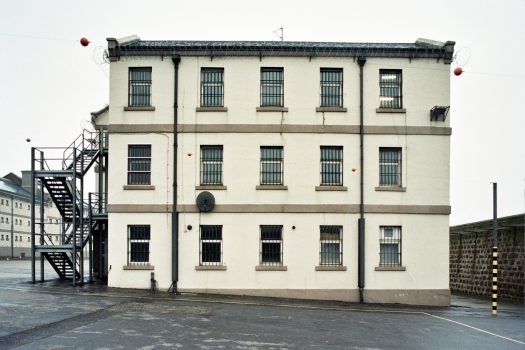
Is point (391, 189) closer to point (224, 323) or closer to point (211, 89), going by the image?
point (211, 89)

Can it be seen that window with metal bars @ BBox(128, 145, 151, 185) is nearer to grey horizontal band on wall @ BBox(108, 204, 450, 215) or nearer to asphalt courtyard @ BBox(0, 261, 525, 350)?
grey horizontal band on wall @ BBox(108, 204, 450, 215)

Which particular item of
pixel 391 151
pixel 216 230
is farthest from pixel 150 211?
pixel 391 151

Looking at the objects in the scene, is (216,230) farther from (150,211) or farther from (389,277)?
(389,277)

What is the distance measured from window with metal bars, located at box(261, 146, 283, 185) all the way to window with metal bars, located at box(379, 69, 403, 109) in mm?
5618

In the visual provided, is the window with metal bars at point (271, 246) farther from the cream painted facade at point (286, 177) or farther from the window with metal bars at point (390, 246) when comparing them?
the window with metal bars at point (390, 246)

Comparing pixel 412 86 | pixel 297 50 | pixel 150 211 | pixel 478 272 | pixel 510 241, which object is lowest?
pixel 478 272

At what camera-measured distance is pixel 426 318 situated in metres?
17.6

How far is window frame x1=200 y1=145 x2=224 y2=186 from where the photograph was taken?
72.9ft

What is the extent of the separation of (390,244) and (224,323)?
411 inches

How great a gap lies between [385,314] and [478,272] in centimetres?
1361

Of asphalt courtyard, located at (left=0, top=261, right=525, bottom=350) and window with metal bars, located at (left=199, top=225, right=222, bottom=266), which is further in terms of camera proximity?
window with metal bars, located at (left=199, top=225, right=222, bottom=266)

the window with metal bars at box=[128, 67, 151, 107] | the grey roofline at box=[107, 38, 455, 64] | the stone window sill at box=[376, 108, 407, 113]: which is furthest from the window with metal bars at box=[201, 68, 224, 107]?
the stone window sill at box=[376, 108, 407, 113]

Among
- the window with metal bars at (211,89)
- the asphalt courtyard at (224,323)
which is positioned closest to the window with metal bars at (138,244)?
the asphalt courtyard at (224,323)

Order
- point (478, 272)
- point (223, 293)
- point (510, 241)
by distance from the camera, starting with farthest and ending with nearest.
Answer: point (478, 272) → point (510, 241) → point (223, 293)
